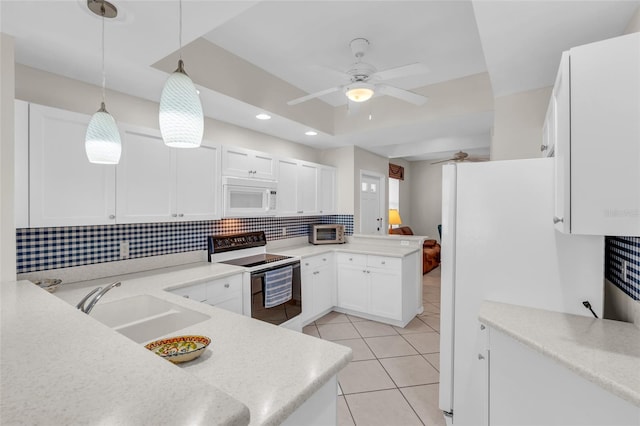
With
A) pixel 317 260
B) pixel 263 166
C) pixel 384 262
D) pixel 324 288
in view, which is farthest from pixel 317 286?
pixel 263 166

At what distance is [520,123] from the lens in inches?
103

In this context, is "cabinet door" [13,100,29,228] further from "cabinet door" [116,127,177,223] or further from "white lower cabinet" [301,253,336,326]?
"white lower cabinet" [301,253,336,326]

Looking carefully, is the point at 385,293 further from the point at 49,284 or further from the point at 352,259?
the point at 49,284

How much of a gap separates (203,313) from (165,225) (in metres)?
1.51

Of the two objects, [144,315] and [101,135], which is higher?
[101,135]

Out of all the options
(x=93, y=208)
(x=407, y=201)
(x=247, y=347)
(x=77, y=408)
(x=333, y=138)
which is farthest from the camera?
(x=407, y=201)

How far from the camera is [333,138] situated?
4156mm

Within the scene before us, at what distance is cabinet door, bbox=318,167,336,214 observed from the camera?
4.35 meters

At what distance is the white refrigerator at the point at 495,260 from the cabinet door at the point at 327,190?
246 centimetres

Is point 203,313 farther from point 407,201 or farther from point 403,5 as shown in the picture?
point 407,201

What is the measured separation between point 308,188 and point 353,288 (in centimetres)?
144

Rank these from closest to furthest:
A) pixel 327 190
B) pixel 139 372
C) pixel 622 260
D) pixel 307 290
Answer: pixel 139 372 < pixel 622 260 < pixel 307 290 < pixel 327 190

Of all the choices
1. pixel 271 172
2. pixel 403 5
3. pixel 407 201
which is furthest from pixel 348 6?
pixel 407 201

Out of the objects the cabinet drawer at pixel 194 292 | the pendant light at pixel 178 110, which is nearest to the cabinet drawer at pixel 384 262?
the cabinet drawer at pixel 194 292
